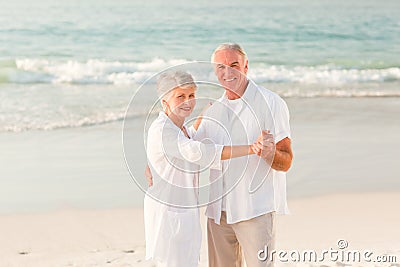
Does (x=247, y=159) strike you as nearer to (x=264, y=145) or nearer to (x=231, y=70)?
(x=264, y=145)

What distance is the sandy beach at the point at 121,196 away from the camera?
5.28 metres

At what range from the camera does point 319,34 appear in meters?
18.6

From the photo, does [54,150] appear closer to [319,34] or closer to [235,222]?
[235,222]

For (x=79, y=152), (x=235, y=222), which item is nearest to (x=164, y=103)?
(x=235, y=222)

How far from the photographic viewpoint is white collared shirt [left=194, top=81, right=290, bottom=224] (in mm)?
3236

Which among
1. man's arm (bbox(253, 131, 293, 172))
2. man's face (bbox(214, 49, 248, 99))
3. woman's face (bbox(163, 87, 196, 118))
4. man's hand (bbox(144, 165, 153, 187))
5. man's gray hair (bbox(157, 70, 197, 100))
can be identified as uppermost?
man's face (bbox(214, 49, 248, 99))

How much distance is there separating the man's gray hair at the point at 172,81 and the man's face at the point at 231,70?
187 millimetres

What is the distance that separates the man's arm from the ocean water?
646 cm

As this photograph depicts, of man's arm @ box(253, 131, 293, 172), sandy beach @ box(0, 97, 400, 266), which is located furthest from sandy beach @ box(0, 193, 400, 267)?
man's arm @ box(253, 131, 293, 172)

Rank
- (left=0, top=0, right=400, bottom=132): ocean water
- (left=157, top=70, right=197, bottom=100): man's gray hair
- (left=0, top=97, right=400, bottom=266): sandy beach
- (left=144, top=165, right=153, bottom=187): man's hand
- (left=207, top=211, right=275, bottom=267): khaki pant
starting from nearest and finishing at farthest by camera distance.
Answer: (left=157, top=70, right=197, bottom=100): man's gray hair, (left=144, top=165, right=153, bottom=187): man's hand, (left=207, top=211, right=275, bottom=267): khaki pant, (left=0, top=97, right=400, bottom=266): sandy beach, (left=0, top=0, right=400, bottom=132): ocean water

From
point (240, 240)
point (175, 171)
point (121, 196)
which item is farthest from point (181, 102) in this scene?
point (121, 196)

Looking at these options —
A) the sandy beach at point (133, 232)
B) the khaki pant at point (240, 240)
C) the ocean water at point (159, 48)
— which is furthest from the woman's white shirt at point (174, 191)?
the ocean water at point (159, 48)

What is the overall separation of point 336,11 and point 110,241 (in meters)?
16.7

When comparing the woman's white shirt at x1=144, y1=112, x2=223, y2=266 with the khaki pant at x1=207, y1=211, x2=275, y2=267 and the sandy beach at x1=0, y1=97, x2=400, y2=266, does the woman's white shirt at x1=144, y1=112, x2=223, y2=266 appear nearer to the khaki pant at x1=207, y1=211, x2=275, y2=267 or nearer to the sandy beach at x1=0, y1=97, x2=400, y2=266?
the khaki pant at x1=207, y1=211, x2=275, y2=267
